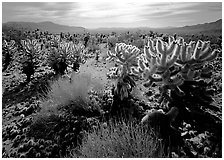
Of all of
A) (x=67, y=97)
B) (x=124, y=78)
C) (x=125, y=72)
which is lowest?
(x=67, y=97)

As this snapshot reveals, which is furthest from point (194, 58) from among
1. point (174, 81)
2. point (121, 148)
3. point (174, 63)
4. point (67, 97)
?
point (67, 97)

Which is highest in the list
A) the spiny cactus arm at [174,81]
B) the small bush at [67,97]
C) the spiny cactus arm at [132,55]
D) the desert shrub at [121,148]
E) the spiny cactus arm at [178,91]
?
the spiny cactus arm at [132,55]

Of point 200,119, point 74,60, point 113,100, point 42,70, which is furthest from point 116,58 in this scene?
point 42,70

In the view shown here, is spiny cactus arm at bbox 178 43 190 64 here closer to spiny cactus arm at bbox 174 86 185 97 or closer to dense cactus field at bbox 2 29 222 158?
dense cactus field at bbox 2 29 222 158

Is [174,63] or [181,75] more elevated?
[174,63]

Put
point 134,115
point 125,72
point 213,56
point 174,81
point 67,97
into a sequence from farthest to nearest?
1. point 67,97
2. point 125,72
3. point 134,115
4. point 213,56
5. point 174,81

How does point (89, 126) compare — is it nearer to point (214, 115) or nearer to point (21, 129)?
point (21, 129)

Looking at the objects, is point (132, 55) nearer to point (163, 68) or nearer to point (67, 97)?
point (163, 68)

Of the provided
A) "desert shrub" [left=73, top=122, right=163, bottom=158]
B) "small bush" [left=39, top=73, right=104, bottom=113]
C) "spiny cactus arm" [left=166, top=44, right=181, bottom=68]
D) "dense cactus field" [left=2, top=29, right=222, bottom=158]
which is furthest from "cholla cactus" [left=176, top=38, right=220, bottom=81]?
"small bush" [left=39, top=73, right=104, bottom=113]

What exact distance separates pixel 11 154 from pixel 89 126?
3.96 feet

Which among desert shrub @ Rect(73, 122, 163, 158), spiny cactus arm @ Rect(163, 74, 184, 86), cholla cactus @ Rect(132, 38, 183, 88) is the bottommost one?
desert shrub @ Rect(73, 122, 163, 158)

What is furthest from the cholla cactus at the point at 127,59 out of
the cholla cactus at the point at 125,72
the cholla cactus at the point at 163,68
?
the cholla cactus at the point at 163,68

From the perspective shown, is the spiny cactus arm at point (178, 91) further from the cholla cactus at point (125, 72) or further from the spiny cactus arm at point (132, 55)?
the spiny cactus arm at point (132, 55)

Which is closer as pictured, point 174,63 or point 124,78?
point 174,63
